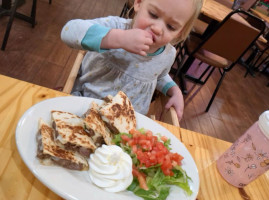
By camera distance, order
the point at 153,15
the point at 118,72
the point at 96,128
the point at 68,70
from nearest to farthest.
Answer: the point at 96,128, the point at 153,15, the point at 118,72, the point at 68,70

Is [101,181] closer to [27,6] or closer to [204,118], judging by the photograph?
[204,118]

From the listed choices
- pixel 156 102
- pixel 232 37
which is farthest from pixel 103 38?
pixel 232 37

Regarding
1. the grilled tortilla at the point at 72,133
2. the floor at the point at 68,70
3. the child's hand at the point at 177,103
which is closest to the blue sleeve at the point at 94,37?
the grilled tortilla at the point at 72,133

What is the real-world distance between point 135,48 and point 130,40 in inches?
1.3

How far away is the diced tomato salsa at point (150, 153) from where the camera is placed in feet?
2.20

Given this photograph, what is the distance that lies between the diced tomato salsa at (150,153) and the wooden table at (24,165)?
0.51 feet

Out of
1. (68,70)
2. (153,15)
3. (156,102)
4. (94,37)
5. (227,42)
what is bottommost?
(68,70)

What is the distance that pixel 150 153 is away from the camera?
0.68 metres

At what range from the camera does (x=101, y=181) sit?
596 mm

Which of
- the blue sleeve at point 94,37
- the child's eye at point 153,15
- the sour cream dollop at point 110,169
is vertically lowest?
the sour cream dollop at point 110,169

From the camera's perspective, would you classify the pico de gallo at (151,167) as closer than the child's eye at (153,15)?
Yes

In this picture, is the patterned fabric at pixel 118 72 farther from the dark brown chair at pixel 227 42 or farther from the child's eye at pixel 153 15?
the dark brown chair at pixel 227 42

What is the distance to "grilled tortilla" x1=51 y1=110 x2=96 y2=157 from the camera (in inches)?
24.1

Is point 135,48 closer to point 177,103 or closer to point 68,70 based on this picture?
point 177,103
